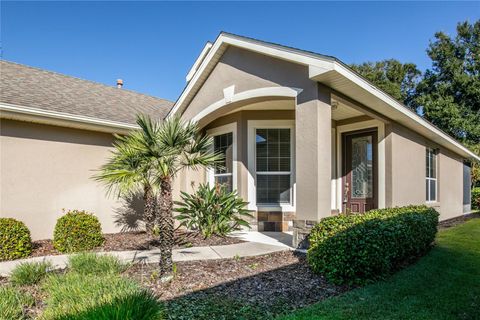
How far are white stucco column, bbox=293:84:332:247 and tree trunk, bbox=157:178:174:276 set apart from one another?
2.75 m

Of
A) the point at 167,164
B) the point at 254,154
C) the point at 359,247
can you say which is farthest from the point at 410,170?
the point at 167,164

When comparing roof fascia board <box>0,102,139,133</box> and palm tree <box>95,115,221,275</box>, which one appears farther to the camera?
roof fascia board <box>0,102,139,133</box>

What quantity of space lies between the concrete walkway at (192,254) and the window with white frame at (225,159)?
9.76ft

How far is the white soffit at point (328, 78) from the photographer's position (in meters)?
5.86

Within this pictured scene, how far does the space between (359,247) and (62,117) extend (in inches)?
287

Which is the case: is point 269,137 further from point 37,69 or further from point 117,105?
point 37,69

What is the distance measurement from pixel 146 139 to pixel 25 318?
283cm

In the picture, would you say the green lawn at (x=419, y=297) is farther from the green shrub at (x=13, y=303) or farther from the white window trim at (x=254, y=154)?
the white window trim at (x=254, y=154)

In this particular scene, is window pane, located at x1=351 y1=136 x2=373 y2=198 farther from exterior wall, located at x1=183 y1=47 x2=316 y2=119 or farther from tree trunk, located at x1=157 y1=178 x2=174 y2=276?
tree trunk, located at x1=157 y1=178 x2=174 y2=276

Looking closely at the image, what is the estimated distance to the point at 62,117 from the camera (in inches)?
298

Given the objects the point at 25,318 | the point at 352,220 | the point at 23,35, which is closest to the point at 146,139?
the point at 25,318

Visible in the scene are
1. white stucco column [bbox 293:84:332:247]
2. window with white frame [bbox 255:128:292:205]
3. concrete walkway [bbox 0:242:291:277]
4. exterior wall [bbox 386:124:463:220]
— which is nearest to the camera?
concrete walkway [bbox 0:242:291:277]

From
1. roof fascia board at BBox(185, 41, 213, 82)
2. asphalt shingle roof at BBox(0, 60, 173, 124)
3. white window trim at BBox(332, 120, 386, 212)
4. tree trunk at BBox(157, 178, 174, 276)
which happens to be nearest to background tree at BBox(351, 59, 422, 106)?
white window trim at BBox(332, 120, 386, 212)

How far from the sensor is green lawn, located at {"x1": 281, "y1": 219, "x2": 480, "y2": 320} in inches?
138
